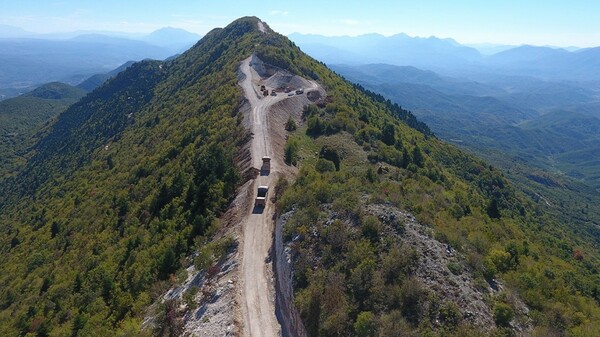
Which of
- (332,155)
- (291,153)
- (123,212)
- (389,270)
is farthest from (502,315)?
(123,212)

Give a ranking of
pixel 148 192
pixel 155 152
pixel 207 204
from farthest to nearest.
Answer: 1. pixel 155 152
2. pixel 148 192
3. pixel 207 204

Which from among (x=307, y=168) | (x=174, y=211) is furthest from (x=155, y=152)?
(x=307, y=168)

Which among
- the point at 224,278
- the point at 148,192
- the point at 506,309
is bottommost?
the point at 148,192

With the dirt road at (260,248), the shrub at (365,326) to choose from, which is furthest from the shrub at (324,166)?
the shrub at (365,326)

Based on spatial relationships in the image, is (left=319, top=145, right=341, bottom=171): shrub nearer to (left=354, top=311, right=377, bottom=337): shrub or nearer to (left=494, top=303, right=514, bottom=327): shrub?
(left=494, top=303, right=514, bottom=327): shrub

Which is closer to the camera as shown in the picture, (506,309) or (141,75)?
(506,309)

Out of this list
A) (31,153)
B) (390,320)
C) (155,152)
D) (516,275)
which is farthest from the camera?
(31,153)

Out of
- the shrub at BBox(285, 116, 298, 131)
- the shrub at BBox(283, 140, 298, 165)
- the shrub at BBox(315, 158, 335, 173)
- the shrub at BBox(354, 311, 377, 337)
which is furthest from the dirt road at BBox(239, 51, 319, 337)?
the shrub at BBox(354, 311, 377, 337)

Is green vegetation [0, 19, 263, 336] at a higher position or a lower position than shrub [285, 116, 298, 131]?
lower

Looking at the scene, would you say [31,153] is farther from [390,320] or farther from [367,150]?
[390,320]
